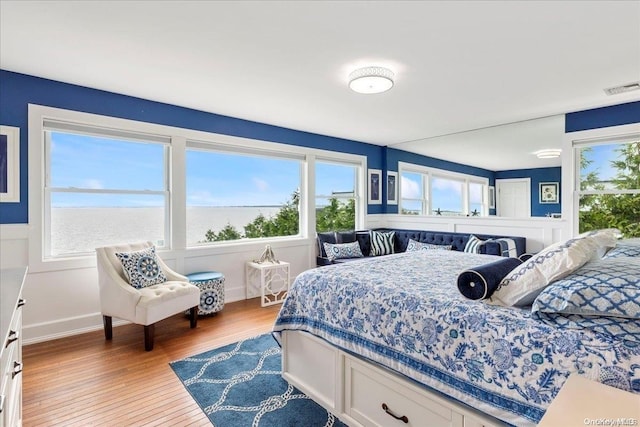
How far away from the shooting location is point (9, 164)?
9.32 feet

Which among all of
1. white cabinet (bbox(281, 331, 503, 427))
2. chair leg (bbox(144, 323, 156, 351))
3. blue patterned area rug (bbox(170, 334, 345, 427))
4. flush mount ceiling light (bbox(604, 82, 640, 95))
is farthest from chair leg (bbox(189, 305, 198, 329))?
flush mount ceiling light (bbox(604, 82, 640, 95))

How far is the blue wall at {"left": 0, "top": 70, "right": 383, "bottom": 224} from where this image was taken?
9.36 ft

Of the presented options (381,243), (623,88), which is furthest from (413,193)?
(623,88)

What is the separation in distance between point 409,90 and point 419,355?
2.57 meters

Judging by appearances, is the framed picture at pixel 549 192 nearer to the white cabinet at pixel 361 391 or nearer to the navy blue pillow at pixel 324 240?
the navy blue pillow at pixel 324 240

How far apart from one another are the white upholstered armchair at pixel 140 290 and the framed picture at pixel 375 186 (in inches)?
141

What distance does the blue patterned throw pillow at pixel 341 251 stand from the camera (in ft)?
16.0

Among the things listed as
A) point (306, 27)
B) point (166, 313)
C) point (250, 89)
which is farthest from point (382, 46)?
point (166, 313)

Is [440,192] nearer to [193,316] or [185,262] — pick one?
[185,262]

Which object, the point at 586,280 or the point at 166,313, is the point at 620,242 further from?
the point at 166,313

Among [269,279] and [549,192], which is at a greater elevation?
[549,192]

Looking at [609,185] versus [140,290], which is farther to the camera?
[609,185]

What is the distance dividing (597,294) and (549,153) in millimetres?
3826

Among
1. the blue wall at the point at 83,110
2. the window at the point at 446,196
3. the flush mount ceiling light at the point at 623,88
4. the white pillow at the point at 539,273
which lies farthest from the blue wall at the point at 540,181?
the blue wall at the point at 83,110
